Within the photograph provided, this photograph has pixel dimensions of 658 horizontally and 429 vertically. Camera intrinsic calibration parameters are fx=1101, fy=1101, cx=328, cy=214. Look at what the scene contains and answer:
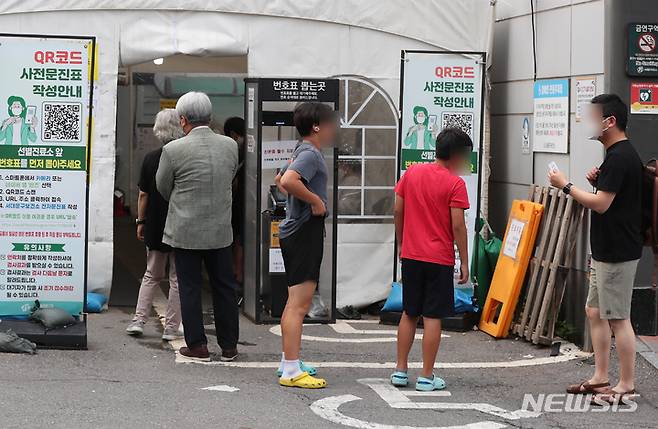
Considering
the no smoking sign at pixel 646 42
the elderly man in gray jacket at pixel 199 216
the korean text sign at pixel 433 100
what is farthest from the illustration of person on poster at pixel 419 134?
the elderly man in gray jacket at pixel 199 216

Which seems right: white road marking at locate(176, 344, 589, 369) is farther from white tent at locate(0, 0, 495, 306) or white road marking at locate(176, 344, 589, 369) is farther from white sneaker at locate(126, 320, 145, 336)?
white tent at locate(0, 0, 495, 306)

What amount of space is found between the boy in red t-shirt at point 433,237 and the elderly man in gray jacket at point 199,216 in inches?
54.4

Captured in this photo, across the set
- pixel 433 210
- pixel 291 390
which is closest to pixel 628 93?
pixel 433 210

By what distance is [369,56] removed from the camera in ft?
32.9

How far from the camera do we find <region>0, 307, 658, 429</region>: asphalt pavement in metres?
6.21

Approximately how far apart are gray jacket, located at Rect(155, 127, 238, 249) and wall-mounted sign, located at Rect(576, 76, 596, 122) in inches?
116

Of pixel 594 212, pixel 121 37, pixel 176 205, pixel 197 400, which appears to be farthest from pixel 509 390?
pixel 121 37

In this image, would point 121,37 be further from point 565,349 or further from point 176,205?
point 565,349

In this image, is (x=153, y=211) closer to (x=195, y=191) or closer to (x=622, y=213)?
(x=195, y=191)

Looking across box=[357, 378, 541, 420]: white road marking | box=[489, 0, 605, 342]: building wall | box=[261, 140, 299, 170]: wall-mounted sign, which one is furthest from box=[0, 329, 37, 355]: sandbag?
box=[489, 0, 605, 342]: building wall

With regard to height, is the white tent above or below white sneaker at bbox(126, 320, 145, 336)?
above

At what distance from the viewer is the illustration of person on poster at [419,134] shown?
9719 millimetres

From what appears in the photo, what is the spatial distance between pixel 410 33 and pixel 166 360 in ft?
13.0

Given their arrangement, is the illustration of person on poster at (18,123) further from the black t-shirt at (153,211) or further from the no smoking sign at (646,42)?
the no smoking sign at (646,42)
